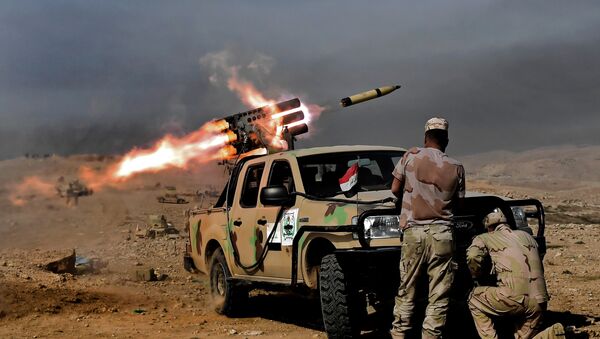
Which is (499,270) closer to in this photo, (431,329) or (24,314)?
(431,329)

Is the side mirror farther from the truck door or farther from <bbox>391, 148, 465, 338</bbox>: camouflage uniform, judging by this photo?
<bbox>391, 148, 465, 338</bbox>: camouflage uniform

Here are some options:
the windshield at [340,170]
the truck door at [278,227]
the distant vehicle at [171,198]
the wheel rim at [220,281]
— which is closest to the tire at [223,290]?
the wheel rim at [220,281]

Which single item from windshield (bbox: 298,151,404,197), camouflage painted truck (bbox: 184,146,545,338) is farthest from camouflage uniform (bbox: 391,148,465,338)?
windshield (bbox: 298,151,404,197)

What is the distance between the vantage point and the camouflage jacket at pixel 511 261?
217 inches

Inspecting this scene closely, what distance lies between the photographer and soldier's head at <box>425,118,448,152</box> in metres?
5.79

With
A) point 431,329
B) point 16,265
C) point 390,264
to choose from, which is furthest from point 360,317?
point 16,265

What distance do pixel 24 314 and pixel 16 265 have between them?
3931mm

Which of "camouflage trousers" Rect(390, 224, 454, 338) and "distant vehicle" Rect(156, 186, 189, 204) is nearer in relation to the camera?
"camouflage trousers" Rect(390, 224, 454, 338)

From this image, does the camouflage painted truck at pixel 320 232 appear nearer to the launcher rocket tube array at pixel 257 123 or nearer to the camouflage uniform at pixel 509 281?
the camouflage uniform at pixel 509 281

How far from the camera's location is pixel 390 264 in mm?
6195

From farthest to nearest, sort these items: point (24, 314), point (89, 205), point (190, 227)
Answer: point (89, 205)
point (190, 227)
point (24, 314)

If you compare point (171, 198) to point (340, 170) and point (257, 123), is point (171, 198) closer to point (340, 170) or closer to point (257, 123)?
point (257, 123)

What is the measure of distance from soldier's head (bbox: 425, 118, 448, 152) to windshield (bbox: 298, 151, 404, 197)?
1.75 metres

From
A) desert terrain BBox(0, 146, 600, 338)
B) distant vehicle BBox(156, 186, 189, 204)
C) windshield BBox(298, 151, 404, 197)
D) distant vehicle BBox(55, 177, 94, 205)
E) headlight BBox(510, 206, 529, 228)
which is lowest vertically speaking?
desert terrain BBox(0, 146, 600, 338)
